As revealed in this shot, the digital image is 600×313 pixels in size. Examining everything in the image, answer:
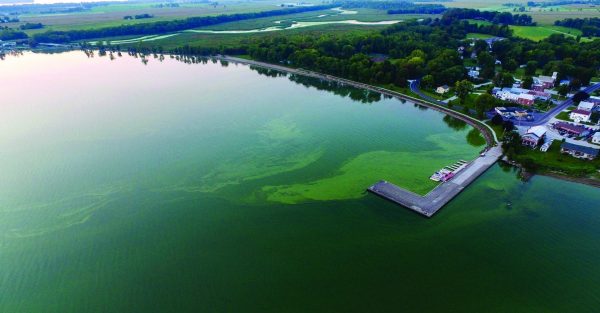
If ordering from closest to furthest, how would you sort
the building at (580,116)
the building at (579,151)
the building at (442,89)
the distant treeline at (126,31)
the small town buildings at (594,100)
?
the building at (579,151), the building at (580,116), the small town buildings at (594,100), the building at (442,89), the distant treeline at (126,31)

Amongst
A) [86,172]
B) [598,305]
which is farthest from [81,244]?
[598,305]

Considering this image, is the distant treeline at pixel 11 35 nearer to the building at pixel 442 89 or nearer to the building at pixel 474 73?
the building at pixel 442 89

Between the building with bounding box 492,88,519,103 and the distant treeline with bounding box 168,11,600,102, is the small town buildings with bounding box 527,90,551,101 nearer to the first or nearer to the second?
the building with bounding box 492,88,519,103

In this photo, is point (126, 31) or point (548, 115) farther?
point (126, 31)

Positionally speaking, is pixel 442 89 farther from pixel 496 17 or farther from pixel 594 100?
pixel 496 17

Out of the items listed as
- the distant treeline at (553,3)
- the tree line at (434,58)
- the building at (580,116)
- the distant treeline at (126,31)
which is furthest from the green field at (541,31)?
the distant treeline at (126,31)

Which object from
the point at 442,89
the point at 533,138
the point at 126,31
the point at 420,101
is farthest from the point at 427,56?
the point at 126,31
